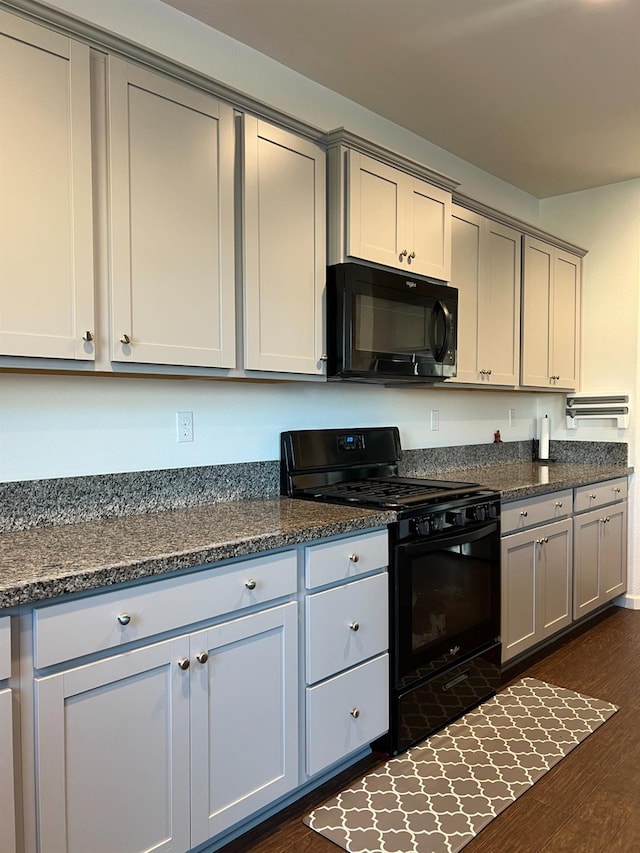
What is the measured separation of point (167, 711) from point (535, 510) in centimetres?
209

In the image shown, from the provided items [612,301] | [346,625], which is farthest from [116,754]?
[612,301]

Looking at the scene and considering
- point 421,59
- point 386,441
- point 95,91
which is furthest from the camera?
point 386,441

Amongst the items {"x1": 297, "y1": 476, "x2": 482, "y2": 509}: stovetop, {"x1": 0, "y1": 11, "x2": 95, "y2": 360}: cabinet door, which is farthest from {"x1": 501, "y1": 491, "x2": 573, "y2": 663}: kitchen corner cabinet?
{"x1": 0, "y1": 11, "x2": 95, "y2": 360}: cabinet door

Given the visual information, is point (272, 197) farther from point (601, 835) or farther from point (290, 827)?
point (601, 835)

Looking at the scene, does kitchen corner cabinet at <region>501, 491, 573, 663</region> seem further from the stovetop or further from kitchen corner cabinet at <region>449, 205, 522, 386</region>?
kitchen corner cabinet at <region>449, 205, 522, 386</region>

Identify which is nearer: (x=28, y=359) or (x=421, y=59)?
(x=28, y=359)

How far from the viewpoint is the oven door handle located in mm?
2301

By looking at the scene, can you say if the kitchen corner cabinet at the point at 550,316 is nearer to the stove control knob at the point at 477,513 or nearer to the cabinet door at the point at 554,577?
the cabinet door at the point at 554,577

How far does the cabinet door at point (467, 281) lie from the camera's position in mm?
3188

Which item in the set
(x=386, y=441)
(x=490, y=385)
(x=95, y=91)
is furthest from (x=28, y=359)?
(x=490, y=385)

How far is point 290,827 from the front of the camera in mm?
1930

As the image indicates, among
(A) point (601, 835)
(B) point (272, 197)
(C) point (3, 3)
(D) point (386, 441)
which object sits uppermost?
(C) point (3, 3)

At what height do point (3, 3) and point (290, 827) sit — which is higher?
point (3, 3)

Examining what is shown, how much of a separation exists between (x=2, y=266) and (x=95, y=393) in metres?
0.58
